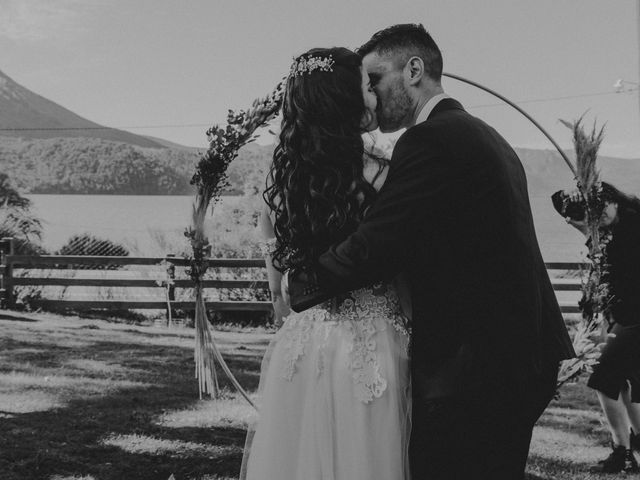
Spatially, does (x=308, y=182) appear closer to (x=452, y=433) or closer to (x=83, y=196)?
(x=452, y=433)

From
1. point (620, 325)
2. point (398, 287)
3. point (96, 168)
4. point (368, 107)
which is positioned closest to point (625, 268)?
point (620, 325)

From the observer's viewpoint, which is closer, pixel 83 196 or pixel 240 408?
pixel 240 408

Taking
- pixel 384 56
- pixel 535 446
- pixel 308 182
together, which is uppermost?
pixel 384 56

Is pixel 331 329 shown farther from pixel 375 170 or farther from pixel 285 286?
pixel 375 170

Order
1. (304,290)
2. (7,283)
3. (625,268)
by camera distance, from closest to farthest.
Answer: (304,290) → (625,268) → (7,283)

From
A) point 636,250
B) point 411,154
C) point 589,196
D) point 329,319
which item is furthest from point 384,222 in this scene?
point 636,250

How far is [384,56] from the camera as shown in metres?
2.72

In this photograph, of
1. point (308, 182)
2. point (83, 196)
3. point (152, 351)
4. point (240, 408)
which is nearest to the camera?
point (308, 182)

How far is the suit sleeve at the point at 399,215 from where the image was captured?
2.24 meters

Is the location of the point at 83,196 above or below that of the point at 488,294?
above

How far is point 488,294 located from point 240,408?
16.8ft

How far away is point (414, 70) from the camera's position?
8.91 feet

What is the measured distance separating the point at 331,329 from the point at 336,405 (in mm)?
286

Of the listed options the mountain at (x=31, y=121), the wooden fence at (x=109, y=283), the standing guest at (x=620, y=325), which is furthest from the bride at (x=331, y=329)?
the mountain at (x=31, y=121)
